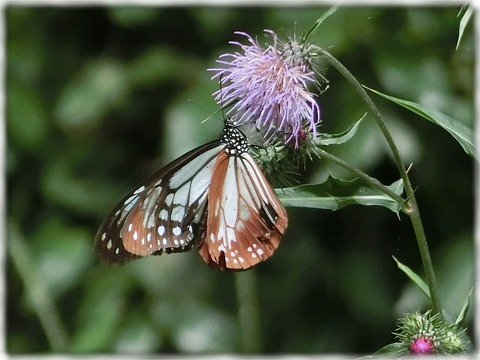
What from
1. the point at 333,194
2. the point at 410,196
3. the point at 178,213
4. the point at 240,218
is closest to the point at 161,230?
the point at 178,213

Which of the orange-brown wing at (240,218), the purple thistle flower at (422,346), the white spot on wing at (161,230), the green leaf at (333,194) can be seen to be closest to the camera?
the purple thistle flower at (422,346)

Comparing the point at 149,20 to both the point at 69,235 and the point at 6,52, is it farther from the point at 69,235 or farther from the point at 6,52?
the point at 69,235

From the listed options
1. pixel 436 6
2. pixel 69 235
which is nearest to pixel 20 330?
pixel 69 235

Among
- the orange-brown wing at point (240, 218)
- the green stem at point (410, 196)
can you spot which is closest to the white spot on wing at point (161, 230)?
the orange-brown wing at point (240, 218)

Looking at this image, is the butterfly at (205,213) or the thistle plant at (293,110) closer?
the thistle plant at (293,110)

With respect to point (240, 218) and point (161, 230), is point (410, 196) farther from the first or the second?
point (161, 230)

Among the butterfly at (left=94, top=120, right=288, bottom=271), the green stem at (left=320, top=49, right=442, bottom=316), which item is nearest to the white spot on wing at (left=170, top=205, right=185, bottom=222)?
the butterfly at (left=94, top=120, right=288, bottom=271)

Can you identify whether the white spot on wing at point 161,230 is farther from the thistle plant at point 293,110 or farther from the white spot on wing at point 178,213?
the thistle plant at point 293,110
